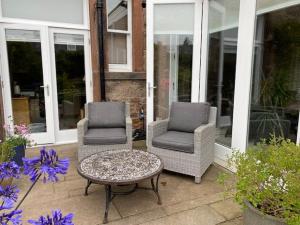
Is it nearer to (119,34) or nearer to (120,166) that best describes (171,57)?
(119,34)

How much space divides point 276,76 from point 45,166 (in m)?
2.64

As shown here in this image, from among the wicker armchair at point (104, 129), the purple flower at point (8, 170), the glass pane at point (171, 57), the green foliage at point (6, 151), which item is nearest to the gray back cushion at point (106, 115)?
the wicker armchair at point (104, 129)

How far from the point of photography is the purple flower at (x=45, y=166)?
3.43 feet

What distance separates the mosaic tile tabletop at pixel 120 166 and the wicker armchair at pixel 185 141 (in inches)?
15.7

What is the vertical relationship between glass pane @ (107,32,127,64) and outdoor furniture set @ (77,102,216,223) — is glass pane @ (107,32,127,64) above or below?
above

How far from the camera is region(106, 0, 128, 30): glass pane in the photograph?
4449mm

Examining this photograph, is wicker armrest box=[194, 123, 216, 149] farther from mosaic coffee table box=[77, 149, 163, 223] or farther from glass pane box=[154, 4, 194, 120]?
glass pane box=[154, 4, 194, 120]

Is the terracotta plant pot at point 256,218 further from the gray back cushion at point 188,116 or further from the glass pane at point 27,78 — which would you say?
the glass pane at point 27,78

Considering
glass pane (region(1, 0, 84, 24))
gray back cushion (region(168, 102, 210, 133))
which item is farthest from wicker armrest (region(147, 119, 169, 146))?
glass pane (region(1, 0, 84, 24))

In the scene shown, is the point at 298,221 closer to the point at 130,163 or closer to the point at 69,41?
the point at 130,163

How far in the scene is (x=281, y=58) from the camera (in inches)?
105

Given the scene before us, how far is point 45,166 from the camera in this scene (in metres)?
1.04

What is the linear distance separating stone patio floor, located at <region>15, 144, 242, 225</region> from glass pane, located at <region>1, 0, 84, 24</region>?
2630mm

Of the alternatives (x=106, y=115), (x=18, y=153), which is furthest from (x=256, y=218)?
(x=18, y=153)
